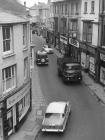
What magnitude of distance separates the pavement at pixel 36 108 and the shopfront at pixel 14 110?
569mm

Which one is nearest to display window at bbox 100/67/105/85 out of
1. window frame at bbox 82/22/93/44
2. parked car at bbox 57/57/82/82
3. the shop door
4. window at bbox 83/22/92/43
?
parked car at bbox 57/57/82/82

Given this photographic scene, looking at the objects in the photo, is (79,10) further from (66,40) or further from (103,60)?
(103,60)

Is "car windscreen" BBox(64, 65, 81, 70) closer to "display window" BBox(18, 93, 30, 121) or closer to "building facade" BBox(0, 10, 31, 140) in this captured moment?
"display window" BBox(18, 93, 30, 121)

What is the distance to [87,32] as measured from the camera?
132ft

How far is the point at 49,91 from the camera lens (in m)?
32.4

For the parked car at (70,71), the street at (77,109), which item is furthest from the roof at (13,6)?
the parked car at (70,71)

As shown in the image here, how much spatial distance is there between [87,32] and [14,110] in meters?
22.1

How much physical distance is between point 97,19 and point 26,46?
14.9 m

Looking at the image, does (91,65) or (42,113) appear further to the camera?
(91,65)

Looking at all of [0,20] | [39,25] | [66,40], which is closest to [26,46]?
[0,20]

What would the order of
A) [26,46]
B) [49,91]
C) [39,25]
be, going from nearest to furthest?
[26,46], [49,91], [39,25]

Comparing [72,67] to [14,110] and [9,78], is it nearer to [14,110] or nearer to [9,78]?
[14,110]

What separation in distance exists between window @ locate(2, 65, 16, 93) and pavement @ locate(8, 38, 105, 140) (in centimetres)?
356

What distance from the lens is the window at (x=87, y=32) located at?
38.9 m
